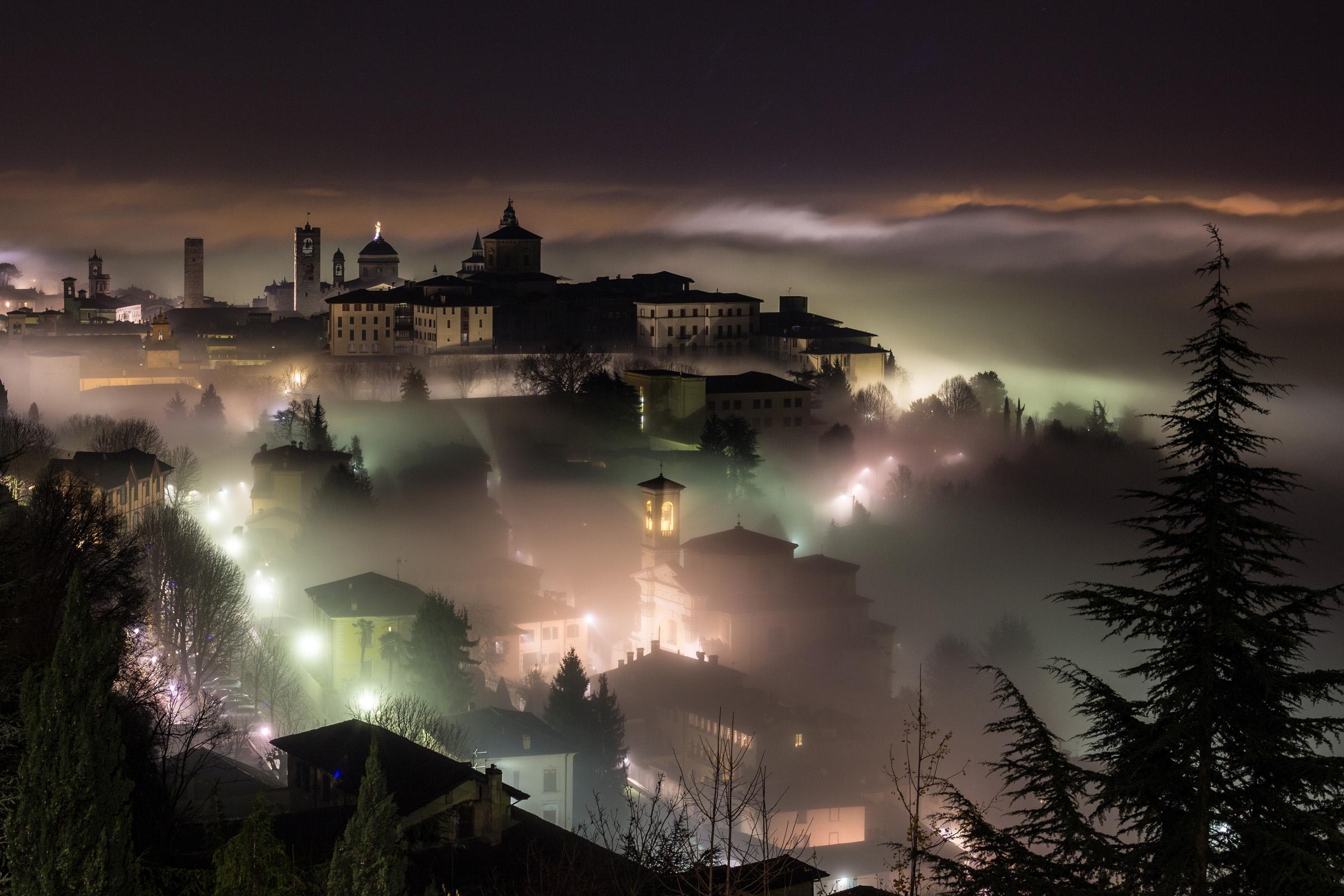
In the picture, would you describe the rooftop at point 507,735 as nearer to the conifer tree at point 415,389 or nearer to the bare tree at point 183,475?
the bare tree at point 183,475

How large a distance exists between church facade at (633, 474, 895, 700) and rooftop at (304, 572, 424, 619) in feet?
33.0

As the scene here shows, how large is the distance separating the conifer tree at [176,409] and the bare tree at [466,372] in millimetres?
10967

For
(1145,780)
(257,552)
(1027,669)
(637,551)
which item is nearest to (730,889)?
(1145,780)

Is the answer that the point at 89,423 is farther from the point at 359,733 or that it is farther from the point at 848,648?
the point at 359,733

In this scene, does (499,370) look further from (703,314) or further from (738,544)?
(738,544)

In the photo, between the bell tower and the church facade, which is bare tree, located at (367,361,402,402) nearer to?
the church facade

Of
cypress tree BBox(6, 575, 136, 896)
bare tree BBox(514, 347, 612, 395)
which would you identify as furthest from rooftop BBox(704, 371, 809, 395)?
cypress tree BBox(6, 575, 136, 896)

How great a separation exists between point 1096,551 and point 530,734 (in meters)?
56.9

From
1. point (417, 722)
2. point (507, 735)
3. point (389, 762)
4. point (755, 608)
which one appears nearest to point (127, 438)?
point (755, 608)

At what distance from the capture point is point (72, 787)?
9.61 m

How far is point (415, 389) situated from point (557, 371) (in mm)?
5424

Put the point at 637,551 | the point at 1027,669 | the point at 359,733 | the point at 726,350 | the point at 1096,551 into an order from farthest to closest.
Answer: the point at 1096,551, the point at 726,350, the point at 1027,669, the point at 637,551, the point at 359,733

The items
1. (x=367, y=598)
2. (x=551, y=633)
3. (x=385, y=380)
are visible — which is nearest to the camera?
(x=367, y=598)

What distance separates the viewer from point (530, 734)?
3062 centimetres
